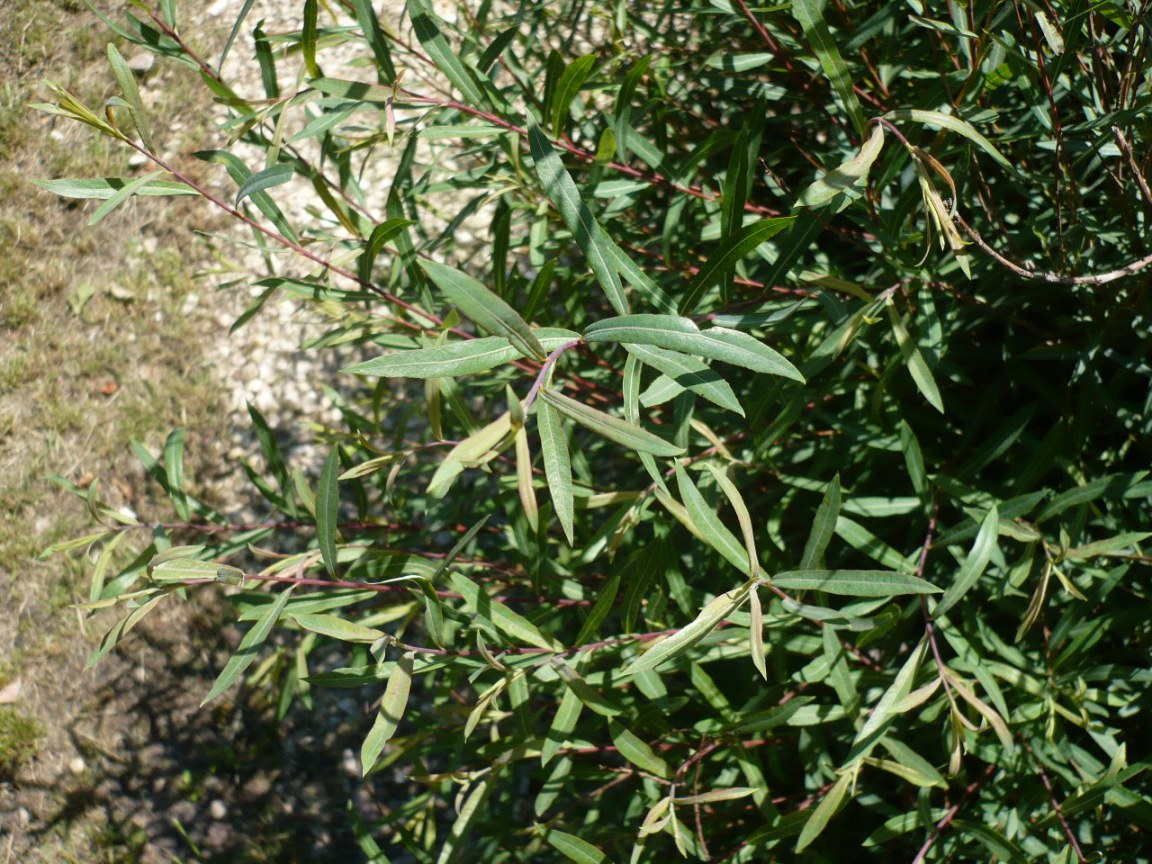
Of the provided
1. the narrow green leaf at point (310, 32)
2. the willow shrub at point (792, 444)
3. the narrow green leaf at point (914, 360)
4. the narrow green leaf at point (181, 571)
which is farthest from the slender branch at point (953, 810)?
the narrow green leaf at point (310, 32)

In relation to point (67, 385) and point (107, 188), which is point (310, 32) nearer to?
point (107, 188)

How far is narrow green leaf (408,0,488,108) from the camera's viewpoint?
3.93 feet

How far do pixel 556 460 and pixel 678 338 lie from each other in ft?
0.51

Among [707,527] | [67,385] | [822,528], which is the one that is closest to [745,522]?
[707,527]

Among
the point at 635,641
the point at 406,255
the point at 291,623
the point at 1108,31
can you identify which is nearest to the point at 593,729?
the point at 635,641

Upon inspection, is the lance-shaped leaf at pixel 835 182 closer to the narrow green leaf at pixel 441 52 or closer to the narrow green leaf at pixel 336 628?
the narrow green leaf at pixel 441 52

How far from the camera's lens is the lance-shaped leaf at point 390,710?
1.01 meters

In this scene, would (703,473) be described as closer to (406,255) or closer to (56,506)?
(406,255)

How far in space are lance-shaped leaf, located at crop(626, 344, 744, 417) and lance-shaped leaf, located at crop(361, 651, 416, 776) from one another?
429 mm

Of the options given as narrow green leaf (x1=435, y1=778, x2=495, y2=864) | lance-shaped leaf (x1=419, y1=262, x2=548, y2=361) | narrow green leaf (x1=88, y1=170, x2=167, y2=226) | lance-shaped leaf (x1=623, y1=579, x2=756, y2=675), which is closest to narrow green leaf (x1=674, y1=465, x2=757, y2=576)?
lance-shaped leaf (x1=623, y1=579, x2=756, y2=675)

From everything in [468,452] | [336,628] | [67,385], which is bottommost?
[67,385]

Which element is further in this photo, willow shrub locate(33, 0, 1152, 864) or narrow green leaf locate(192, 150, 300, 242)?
narrow green leaf locate(192, 150, 300, 242)

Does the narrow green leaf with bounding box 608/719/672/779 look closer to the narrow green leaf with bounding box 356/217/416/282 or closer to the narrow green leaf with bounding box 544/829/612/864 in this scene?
the narrow green leaf with bounding box 544/829/612/864

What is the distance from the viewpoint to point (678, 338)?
848mm
